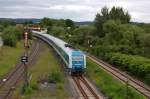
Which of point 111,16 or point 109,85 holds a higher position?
point 111,16

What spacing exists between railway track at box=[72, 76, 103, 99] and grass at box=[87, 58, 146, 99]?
1038 millimetres

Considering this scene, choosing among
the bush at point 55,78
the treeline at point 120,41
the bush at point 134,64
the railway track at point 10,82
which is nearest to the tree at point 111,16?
the treeline at point 120,41

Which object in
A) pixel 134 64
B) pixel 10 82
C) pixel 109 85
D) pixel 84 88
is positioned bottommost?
pixel 10 82

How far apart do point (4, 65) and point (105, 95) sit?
27.9 metres

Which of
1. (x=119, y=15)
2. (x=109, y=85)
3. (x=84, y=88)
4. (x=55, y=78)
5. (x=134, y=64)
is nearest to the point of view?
(x=84, y=88)

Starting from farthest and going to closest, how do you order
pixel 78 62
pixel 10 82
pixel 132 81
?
pixel 78 62
pixel 132 81
pixel 10 82

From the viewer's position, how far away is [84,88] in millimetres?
41750

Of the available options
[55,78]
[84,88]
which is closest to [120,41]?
[55,78]

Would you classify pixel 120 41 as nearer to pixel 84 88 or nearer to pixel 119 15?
pixel 119 15

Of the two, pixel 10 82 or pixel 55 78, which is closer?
pixel 55 78

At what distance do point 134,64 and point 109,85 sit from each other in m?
9.62

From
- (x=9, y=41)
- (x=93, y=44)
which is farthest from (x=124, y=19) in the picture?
(x=9, y=41)

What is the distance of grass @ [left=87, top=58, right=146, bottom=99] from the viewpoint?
3579 centimetres

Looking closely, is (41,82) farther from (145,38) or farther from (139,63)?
(145,38)
